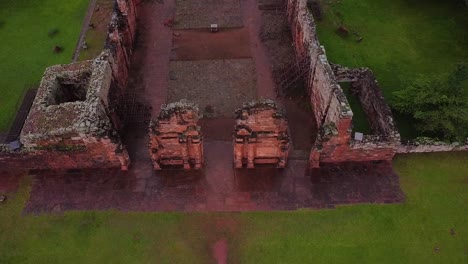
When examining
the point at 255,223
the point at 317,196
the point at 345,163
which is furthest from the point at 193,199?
the point at 345,163

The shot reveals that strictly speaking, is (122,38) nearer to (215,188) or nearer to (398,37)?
(215,188)

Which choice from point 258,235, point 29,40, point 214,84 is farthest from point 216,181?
point 29,40

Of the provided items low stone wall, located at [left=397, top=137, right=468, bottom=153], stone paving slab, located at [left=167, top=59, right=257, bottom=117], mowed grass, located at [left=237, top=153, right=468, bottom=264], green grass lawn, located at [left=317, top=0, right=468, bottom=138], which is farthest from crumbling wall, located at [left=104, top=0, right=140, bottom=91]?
low stone wall, located at [left=397, top=137, right=468, bottom=153]

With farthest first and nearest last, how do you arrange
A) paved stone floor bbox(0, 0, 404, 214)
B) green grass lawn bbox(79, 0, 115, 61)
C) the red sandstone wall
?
green grass lawn bbox(79, 0, 115, 61), paved stone floor bbox(0, 0, 404, 214), the red sandstone wall

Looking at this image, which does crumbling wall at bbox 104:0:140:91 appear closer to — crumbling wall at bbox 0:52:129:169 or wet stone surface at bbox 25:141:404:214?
crumbling wall at bbox 0:52:129:169

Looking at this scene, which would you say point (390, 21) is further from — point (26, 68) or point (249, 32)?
point (26, 68)

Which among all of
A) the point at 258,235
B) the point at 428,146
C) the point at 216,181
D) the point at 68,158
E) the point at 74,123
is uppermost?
the point at 74,123
